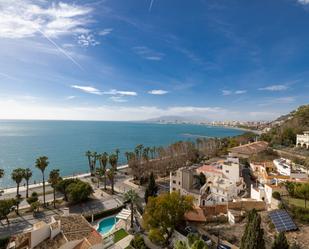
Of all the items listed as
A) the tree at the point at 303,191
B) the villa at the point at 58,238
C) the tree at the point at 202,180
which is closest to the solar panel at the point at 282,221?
the tree at the point at 303,191

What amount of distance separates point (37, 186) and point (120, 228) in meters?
22.7

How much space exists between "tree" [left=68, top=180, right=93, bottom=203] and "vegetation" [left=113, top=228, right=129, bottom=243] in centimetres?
983

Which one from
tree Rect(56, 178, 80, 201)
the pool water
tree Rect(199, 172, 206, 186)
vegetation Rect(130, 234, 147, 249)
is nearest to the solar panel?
vegetation Rect(130, 234, 147, 249)

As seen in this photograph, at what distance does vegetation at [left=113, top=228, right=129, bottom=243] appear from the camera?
68.6ft

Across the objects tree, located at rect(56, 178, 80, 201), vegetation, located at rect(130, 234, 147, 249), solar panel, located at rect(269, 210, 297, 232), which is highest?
solar panel, located at rect(269, 210, 297, 232)

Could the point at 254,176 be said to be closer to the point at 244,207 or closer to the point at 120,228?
the point at 244,207

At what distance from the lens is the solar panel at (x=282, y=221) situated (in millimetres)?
16672

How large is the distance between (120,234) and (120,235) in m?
0.21

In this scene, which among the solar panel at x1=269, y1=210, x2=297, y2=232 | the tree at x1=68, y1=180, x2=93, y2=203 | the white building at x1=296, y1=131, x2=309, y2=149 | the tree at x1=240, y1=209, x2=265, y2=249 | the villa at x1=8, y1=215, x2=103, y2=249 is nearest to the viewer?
the tree at x1=240, y1=209, x2=265, y2=249

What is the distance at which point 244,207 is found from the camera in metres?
22.9

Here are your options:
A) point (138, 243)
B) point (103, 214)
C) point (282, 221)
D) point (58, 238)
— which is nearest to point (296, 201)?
point (282, 221)

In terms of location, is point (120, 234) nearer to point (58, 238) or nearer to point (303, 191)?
point (58, 238)

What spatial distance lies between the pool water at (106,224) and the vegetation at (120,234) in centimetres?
219

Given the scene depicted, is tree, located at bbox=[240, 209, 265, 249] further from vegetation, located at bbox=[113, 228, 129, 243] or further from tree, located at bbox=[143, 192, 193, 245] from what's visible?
vegetation, located at bbox=[113, 228, 129, 243]
